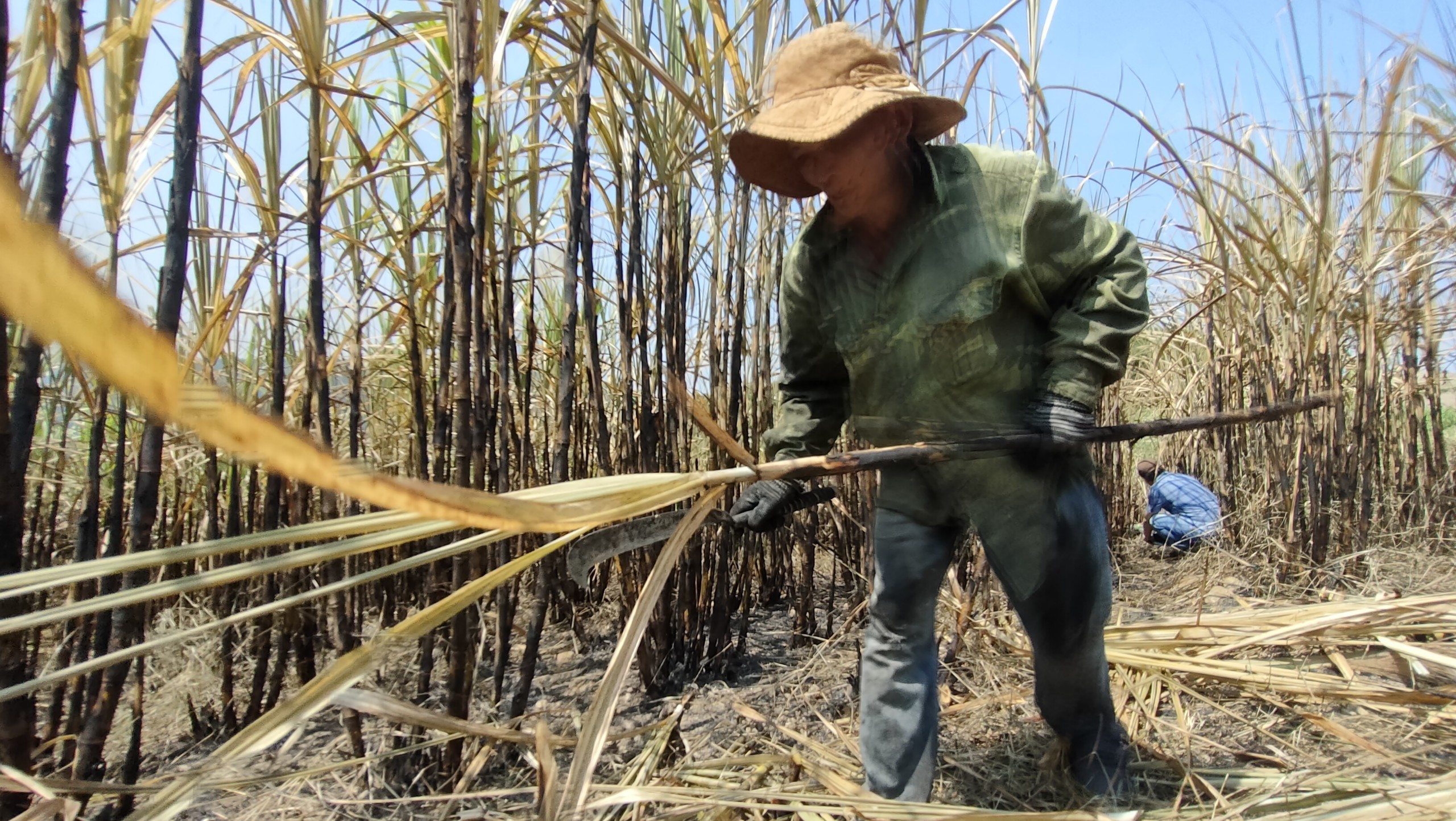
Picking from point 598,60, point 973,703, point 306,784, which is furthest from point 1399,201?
point 306,784

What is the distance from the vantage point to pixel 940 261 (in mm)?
1272

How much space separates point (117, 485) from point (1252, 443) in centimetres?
420

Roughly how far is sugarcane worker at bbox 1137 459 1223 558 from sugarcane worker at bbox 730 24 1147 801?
8.08 feet

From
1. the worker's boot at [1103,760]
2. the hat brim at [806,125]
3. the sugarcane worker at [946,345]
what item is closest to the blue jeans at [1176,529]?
the worker's boot at [1103,760]

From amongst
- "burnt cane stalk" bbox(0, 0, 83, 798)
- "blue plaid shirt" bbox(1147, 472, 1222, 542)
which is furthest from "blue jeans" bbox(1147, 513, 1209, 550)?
"burnt cane stalk" bbox(0, 0, 83, 798)

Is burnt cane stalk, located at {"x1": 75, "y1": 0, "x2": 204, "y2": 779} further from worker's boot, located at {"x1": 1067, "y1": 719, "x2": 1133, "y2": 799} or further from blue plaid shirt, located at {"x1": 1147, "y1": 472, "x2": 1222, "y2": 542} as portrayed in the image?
blue plaid shirt, located at {"x1": 1147, "y1": 472, "x2": 1222, "y2": 542}

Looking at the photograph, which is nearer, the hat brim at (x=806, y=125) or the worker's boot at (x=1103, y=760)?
the hat brim at (x=806, y=125)

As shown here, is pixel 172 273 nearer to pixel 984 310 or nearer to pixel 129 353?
pixel 129 353

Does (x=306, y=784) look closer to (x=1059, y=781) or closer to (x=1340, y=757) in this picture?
(x=1059, y=781)

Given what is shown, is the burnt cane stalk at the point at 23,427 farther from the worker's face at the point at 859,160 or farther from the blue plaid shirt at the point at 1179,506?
the blue plaid shirt at the point at 1179,506

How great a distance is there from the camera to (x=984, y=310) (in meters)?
1.24

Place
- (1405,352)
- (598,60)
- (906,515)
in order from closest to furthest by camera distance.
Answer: (906,515)
(598,60)
(1405,352)

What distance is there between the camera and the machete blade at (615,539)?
3.28ft

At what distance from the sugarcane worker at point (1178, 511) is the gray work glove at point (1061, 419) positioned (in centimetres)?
259
